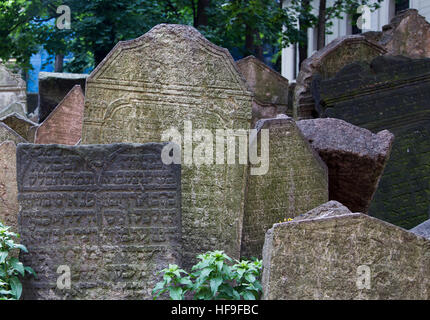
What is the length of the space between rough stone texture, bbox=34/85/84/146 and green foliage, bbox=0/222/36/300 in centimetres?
472

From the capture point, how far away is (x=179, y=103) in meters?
6.11

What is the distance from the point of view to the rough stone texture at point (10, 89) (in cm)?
1403

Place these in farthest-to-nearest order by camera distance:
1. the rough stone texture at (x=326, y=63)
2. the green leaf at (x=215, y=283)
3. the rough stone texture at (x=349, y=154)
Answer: the rough stone texture at (x=326, y=63) < the rough stone texture at (x=349, y=154) < the green leaf at (x=215, y=283)

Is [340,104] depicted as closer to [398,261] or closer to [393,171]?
[393,171]

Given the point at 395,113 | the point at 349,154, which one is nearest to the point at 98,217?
the point at 349,154

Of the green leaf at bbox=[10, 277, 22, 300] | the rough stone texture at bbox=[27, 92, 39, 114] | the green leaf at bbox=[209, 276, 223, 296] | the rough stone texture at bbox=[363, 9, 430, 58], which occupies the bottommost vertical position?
the green leaf at bbox=[10, 277, 22, 300]

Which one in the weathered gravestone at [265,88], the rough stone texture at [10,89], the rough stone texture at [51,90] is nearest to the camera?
the weathered gravestone at [265,88]

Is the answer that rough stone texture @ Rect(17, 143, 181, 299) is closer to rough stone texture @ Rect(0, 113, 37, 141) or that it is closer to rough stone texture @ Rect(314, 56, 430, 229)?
rough stone texture @ Rect(314, 56, 430, 229)

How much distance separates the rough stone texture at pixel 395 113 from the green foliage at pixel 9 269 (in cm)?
440

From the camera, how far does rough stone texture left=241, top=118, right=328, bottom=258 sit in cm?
635

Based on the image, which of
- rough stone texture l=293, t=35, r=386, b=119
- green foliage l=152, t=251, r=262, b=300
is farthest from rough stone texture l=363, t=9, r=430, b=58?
green foliage l=152, t=251, r=262, b=300

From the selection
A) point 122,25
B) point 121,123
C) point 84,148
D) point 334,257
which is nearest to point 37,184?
point 84,148

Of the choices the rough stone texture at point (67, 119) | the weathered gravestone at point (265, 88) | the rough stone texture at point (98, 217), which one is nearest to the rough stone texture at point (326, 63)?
the weathered gravestone at point (265, 88)

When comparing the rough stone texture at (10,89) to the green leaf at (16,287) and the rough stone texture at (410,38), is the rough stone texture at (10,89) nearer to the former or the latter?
the rough stone texture at (410,38)
